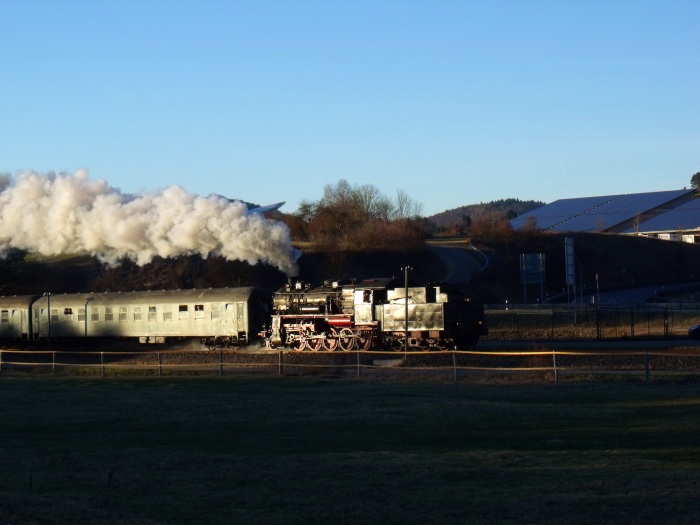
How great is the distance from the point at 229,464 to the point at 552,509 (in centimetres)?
615

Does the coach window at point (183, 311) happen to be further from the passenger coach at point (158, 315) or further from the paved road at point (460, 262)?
the paved road at point (460, 262)

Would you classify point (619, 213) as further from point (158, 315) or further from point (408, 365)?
point (408, 365)

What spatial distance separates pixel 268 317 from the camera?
45.0 m

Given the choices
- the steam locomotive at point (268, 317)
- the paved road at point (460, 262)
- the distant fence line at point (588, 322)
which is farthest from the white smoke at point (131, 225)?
the paved road at point (460, 262)

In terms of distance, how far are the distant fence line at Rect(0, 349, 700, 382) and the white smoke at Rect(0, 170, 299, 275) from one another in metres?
8.36

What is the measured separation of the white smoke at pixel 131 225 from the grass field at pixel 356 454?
21162 mm

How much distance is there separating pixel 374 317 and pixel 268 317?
6.93 m

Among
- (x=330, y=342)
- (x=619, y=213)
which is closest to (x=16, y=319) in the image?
(x=330, y=342)

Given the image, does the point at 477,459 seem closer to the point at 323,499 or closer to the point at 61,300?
the point at 323,499

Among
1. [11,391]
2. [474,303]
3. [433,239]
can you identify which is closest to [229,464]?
[11,391]

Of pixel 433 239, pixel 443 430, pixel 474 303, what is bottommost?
pixel 443 430

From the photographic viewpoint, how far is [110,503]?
12.3 metres

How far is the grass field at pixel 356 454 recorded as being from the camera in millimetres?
11672

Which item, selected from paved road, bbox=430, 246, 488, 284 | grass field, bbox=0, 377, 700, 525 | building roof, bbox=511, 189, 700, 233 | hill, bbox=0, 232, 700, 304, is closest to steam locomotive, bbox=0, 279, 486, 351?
grass field, bbox=0, 377, 700, 525
